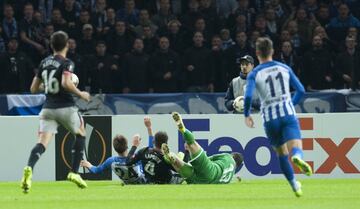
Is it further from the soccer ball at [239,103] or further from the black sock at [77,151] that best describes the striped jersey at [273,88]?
the soccer ball at [239,103]

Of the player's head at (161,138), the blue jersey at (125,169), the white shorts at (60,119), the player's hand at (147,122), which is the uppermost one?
the white shorts at (60,119)

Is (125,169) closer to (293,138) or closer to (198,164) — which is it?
(198,164)

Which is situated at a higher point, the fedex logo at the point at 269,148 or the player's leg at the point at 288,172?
the player's leg at the point at 288,172

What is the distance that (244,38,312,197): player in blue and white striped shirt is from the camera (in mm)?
12875

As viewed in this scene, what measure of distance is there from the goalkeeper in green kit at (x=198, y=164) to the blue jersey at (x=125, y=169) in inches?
30.9

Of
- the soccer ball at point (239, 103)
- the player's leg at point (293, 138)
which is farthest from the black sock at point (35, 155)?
the soccer ball at point (239, 103)

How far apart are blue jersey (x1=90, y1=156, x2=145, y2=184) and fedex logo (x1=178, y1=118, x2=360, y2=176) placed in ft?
8.02

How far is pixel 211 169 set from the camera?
16.3m

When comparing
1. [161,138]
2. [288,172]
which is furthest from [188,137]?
[288,172]

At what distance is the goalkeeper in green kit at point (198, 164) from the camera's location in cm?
1595

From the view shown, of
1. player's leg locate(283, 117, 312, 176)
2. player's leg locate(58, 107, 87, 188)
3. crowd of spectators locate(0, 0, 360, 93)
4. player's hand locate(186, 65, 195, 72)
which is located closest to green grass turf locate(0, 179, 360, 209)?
player's leg locate(58, 107, 87, 188)

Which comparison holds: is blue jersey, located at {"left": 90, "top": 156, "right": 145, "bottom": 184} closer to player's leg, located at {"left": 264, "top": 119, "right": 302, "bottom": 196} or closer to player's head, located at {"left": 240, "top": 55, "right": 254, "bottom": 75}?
player's head, located at {"left": 240, "top": 55, "right": 254, "bottom": 75}

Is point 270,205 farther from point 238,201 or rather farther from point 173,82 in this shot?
point 173,82

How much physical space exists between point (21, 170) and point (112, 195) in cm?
582
